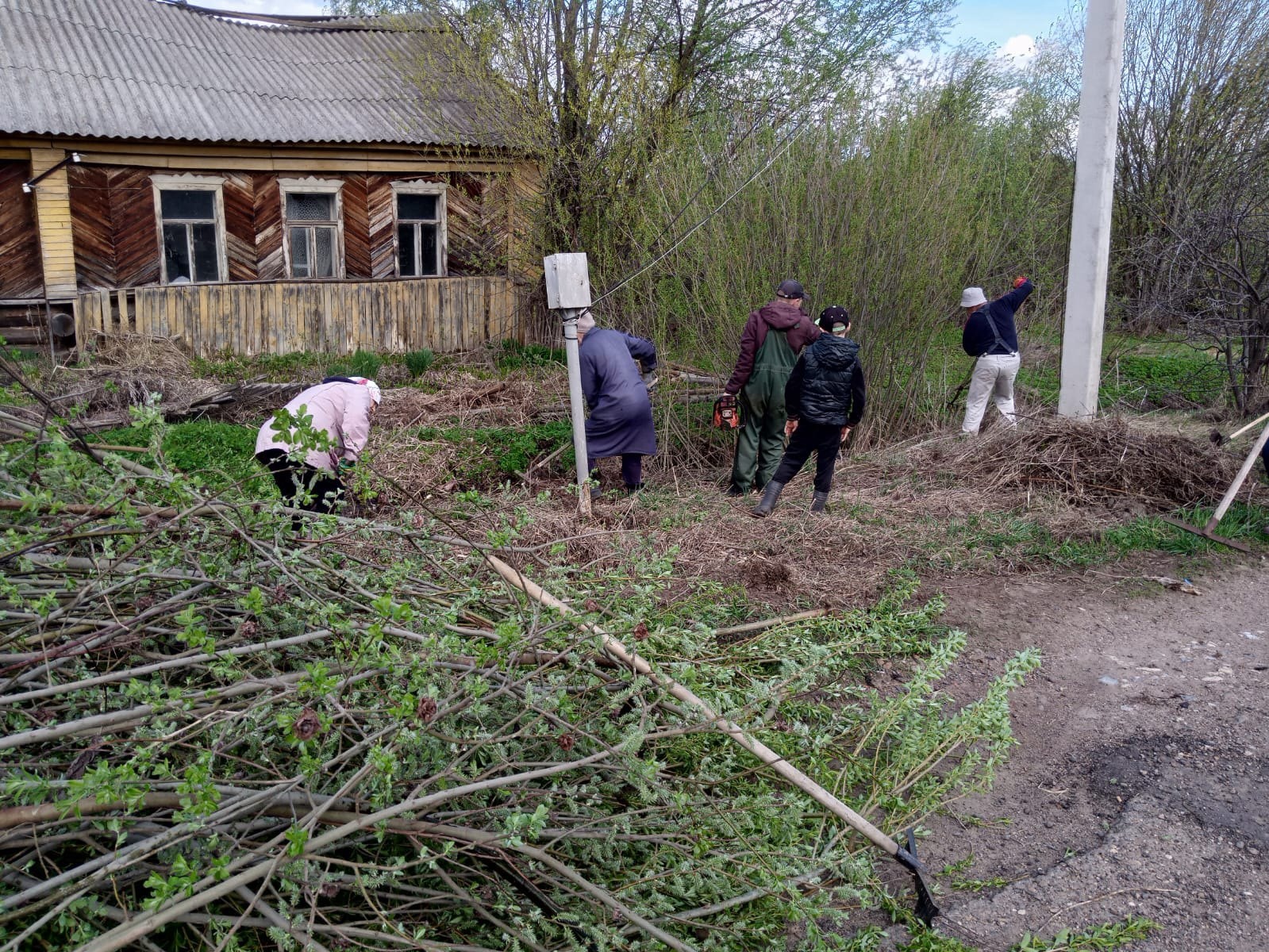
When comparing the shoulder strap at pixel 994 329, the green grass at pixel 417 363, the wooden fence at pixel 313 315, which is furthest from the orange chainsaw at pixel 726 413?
the wooden fence at pixel 313 315

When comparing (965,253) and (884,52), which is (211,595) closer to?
(965,253)

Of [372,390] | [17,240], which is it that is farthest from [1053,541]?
[17,240]

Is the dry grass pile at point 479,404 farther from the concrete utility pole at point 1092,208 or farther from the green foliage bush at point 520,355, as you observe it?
the concrete utility pole at point 1092,208

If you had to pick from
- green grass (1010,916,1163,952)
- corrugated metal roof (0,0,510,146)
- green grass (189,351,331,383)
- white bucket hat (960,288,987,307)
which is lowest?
green grass (1010,916,1163,952)

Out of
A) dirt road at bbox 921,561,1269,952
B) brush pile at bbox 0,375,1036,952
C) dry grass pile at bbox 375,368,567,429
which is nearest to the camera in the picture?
brush pile at bbox 0,375,1036,952

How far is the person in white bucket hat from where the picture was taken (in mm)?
9180

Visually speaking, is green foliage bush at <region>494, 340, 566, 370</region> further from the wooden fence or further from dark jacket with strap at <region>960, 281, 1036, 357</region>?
dark jacket with strap at <region>960, 281, 1036, 357</region>

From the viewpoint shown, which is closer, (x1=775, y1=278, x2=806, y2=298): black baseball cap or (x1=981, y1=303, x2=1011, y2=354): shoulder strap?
(x1=775, y1=278, x2=806, y2=298): black baseball cap

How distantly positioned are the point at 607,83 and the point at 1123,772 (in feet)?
32.7

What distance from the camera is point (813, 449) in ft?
23.2

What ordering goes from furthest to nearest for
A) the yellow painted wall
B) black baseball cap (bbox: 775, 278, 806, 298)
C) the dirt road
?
the yellow painted wall < black baseball cap (bbox: 775, 278, 806, 298) < the dirt road

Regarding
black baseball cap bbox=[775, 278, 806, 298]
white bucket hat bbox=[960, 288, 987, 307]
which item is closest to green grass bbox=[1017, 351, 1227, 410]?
white bucket hat bbox=[960, 288, 987, 307]

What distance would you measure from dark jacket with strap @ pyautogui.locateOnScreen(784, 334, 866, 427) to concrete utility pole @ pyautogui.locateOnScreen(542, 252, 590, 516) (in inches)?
63.3

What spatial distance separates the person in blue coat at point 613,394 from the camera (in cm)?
697
